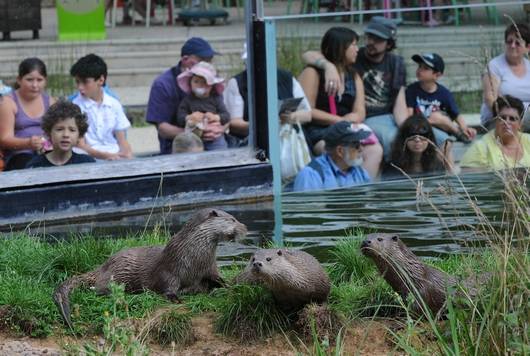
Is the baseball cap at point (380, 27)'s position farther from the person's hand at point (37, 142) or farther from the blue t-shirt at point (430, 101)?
the person's hand at point (37, 142)

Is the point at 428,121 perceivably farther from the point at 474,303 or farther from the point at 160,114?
the point at 474,303

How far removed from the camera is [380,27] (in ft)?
34.8

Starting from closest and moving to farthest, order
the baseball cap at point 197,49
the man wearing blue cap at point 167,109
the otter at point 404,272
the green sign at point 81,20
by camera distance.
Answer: the otter at point 404,272 → the man wearing blue cap at point 167,109 → the baseball cap at point 197,49 → the green sign at point 81,20

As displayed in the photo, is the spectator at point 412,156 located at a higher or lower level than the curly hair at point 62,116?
lower

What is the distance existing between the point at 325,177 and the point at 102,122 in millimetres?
1972

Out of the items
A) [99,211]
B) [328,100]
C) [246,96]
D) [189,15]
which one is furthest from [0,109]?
[189,15]

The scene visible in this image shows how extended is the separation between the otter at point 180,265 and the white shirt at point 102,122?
3.98 meters

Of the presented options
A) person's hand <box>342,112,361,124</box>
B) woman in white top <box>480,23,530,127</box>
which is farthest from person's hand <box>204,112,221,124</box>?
woman in white top <box>480,23,530,127</box>

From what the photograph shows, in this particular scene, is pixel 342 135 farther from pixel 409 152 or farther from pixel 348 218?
pixel 348 218

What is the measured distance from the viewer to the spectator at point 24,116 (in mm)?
9531

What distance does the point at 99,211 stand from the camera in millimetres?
9258

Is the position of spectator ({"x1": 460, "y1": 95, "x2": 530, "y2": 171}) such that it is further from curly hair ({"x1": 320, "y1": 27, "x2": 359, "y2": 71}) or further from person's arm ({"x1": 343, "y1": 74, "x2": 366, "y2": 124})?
Answer: curly hair ({"x1": 320, "y1": 27, "x2": 359, "y2": 71})

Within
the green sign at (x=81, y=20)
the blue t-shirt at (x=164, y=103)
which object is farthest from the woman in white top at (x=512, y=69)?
the green sign at (x=81, y=20)

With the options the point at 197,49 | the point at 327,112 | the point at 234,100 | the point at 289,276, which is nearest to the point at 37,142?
the point at 234,100
